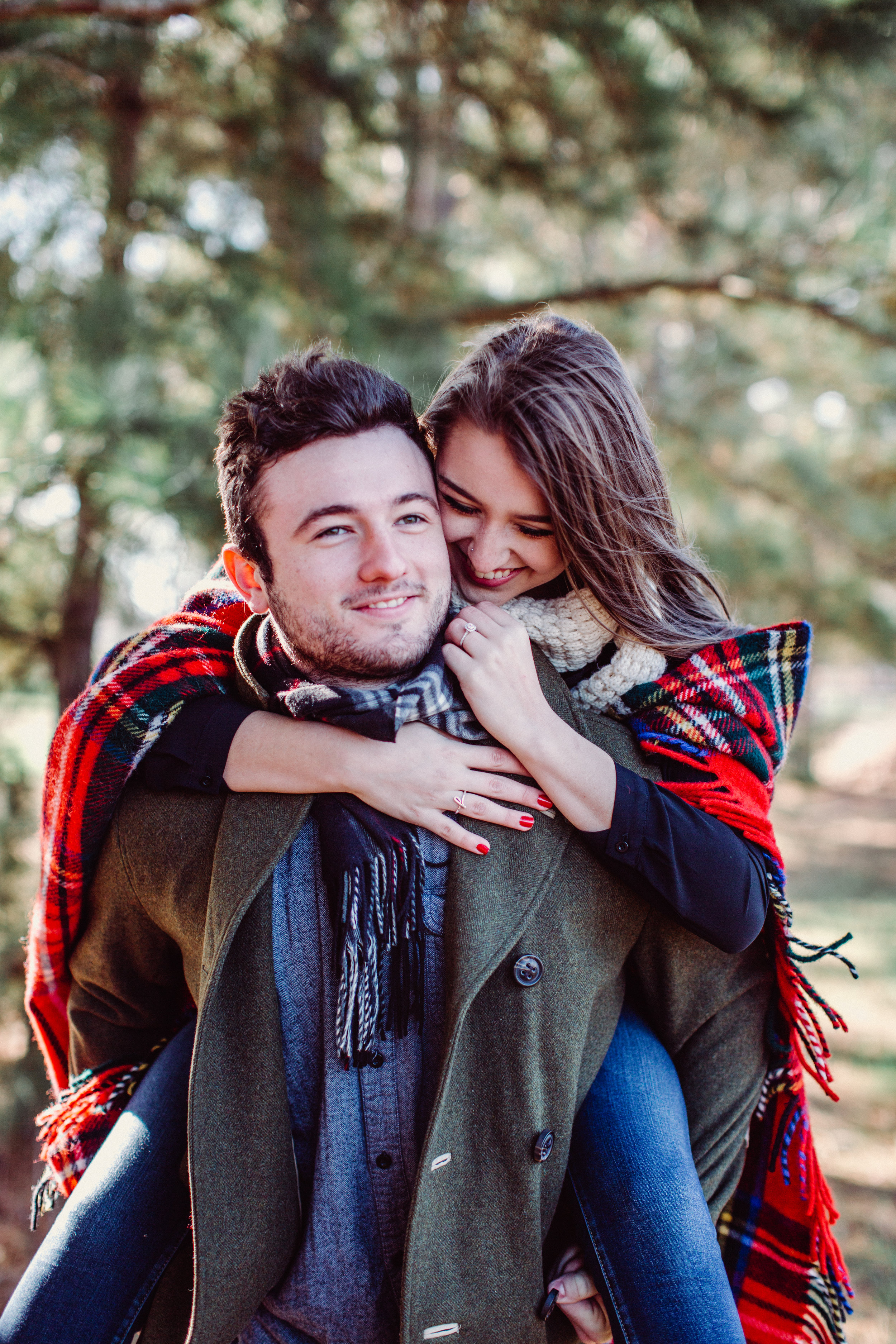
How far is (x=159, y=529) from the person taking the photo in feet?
8.19

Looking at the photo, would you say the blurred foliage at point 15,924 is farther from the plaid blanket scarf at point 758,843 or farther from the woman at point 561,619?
the woman at point 561,619

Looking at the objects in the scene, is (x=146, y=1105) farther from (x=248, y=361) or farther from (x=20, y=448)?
(x=248, y=361)

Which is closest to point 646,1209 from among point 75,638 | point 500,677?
point 500,677

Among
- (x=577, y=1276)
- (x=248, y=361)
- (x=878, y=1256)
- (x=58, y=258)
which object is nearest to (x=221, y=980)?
(x=577, y=1276)

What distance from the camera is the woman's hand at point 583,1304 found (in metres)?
1.57

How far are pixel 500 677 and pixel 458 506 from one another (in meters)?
0.42

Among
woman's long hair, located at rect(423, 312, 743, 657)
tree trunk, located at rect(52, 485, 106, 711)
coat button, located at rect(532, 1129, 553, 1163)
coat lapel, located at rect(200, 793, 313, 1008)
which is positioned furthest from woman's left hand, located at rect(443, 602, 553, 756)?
tree trunk, located at rect(52, 485, 106, 711)

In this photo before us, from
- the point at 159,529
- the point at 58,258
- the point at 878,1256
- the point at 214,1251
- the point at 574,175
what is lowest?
the point at 878,1256

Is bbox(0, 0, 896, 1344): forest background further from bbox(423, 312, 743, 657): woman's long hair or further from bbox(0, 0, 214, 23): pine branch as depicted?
bbox(423, 312, 743, 657): woman's long hair

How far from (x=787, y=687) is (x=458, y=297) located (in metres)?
2.80

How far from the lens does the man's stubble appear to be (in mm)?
1650

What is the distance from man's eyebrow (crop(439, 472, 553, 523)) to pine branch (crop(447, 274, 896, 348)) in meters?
2.26

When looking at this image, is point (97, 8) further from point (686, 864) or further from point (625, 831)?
point (686, 864)

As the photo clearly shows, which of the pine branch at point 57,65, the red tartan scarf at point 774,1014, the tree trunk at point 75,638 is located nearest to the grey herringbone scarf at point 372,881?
the red tartan scarf at point 774,1014
